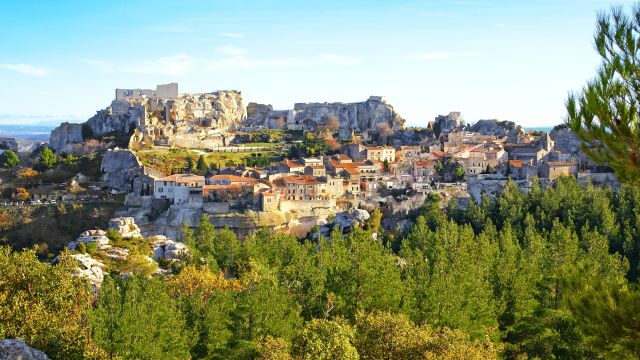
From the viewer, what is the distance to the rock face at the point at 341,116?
10031 cm

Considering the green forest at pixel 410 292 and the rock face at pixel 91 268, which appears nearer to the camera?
the green forest at pixel 410 292

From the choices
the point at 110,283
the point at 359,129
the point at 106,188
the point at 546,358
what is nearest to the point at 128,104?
the point at 106,188

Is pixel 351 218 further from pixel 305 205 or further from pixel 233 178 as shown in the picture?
pixel 233 178

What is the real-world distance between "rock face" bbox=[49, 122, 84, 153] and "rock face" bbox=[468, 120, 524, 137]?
56.7 metres

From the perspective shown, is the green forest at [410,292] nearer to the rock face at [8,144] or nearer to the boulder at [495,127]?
the boulder at [495,127]

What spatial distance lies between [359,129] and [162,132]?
32.0 metres

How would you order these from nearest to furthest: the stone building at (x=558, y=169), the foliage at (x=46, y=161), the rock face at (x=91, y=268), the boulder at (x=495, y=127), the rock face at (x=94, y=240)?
1. the rock face at (x=91, y=268)
2. the rock face at (x=94, y=240)
3. the stone building at (x=558, y=169)
4. the foliage at (x=46, y=161)
5. the boulder at (x=495, y=127)

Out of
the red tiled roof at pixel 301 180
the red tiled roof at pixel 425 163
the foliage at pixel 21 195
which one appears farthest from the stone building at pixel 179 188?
the red tiled roof at pixel 425 163

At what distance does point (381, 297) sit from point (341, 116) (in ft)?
252

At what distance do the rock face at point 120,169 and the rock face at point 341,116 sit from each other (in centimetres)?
3571

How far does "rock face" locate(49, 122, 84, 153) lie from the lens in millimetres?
89688

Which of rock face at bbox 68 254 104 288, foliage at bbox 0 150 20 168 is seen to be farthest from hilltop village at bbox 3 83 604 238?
rock face at bbox 68 254 104 288

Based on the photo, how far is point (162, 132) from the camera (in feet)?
283

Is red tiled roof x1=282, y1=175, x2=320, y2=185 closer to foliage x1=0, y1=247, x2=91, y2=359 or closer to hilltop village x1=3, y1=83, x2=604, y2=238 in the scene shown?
hilltop village x1=3, y1=83, x2=604, y2=238
